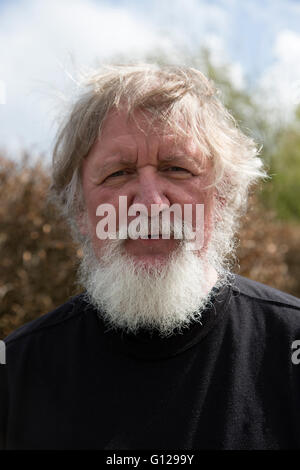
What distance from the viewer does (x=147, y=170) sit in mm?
2039

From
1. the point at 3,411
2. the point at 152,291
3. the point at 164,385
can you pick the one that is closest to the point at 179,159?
the point at 152,291

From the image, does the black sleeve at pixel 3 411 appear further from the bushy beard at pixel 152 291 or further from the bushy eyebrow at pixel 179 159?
the bushy eyebrow at pixel 179 159

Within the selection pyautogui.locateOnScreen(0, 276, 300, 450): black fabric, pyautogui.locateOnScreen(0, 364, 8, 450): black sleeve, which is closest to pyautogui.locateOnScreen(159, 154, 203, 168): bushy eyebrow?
pyautogui.locateOnScreen(0, 276, 300, 450): black fabric

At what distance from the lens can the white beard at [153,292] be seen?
2.04 m

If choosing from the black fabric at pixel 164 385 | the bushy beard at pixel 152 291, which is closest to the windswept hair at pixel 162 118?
the bushy beard at pixel 152 291

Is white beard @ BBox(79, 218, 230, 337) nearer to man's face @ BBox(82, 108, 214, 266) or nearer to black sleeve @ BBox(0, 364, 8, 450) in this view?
man's face @ BBox(82, 108, 214, 266)

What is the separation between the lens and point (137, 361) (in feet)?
6.30

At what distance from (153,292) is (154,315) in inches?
3.9

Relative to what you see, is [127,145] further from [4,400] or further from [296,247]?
[296,247]

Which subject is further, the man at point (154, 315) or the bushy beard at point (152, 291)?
the bushy beard at point (152, 291)

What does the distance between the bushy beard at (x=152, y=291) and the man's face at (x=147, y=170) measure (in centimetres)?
4

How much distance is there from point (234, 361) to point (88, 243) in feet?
2.98

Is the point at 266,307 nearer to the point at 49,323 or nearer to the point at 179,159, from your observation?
the point at 179,159
